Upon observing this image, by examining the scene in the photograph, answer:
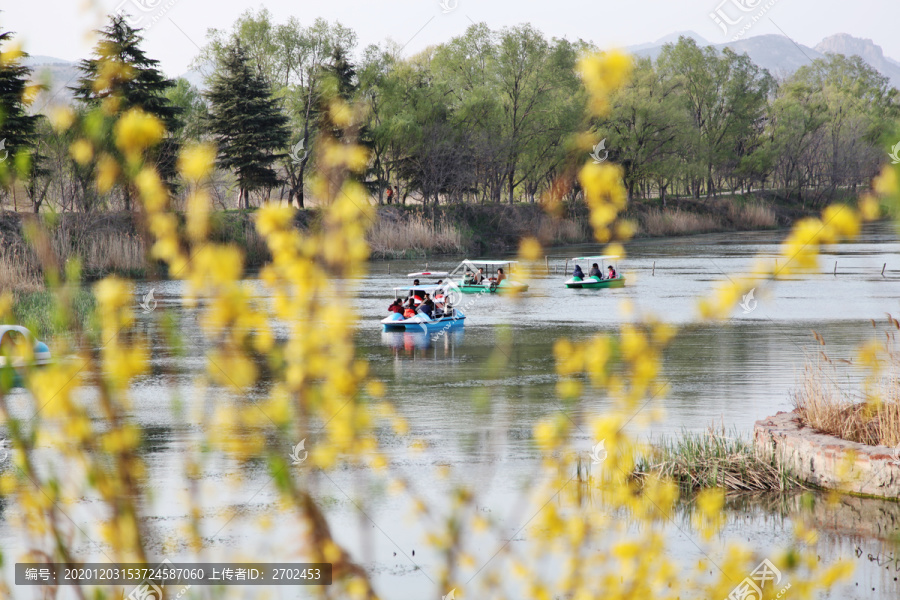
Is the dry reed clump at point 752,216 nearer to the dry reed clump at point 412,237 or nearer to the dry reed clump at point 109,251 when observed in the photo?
the dry reed clump at point 412,237

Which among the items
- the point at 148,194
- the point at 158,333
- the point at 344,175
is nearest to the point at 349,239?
the point at 344,175

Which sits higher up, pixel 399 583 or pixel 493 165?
pixel 493 165

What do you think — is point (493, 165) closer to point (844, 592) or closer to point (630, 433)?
point (630, 433)

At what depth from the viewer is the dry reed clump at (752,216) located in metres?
85.9

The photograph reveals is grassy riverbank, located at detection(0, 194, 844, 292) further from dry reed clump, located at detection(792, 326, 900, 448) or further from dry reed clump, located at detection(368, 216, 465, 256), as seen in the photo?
dry reed clump, located at detection(792, 326, 900, 448)

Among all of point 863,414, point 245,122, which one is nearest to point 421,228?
point 245,122

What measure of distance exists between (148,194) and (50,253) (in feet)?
1.42

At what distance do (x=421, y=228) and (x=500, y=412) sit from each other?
144 ft

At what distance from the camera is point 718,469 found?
10383 mm

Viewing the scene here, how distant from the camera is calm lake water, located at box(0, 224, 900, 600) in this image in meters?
8.26

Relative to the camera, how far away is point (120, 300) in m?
3.13

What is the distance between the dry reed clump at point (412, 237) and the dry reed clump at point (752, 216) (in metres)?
37.6

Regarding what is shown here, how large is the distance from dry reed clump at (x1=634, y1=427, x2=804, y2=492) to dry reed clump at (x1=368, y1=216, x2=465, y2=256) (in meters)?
44.3

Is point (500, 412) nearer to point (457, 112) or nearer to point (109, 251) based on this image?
point (109, 251)
